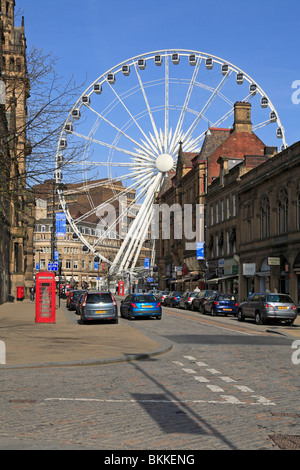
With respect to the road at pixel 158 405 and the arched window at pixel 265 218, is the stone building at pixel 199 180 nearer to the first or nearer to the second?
the arched window at pixel 265 218

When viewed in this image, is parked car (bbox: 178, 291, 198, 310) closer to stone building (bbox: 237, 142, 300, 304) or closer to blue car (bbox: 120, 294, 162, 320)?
stone building (bbox: 237, 142, 300, 304)

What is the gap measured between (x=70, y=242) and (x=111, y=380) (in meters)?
148

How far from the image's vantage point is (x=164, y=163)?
65312 millimetres

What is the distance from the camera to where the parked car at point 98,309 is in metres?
28.4

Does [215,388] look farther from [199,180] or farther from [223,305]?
[199,180]

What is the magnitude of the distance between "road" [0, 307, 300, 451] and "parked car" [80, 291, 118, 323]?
13.1 m

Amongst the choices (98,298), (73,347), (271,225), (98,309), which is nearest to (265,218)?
(271,225)

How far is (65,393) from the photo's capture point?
33.2ft

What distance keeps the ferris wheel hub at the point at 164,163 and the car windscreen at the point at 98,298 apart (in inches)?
1471

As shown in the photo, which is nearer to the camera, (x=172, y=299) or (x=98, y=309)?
(x=98, y=309)

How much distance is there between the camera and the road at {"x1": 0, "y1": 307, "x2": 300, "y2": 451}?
700 cm

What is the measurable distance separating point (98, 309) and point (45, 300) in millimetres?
3437

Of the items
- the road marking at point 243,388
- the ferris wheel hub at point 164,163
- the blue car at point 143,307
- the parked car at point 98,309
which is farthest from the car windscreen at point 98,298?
the ferris wheel hub at point 164,163
